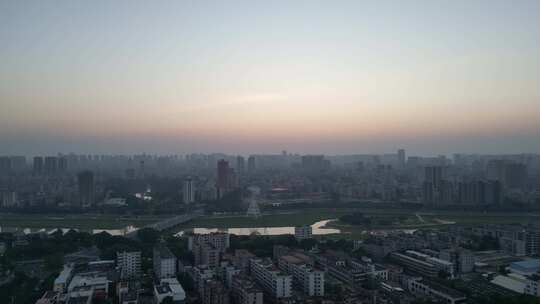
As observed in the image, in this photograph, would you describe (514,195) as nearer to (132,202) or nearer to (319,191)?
(319,191)

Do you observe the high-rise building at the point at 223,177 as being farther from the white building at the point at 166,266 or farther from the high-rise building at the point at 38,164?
the high-rise building at the point at 38,164

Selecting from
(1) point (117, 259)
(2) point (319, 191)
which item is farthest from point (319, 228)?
(2) point (319, 191)

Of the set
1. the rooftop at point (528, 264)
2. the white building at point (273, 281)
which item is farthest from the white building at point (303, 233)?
the rooftop at point (528, 264)

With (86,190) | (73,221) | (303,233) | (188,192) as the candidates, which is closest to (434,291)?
(303,233)

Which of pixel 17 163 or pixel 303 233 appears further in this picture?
pixel 17 163

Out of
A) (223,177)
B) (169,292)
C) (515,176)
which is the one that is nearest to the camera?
(169,292)

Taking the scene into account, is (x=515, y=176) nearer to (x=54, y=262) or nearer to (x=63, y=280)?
(x=54, y=262)

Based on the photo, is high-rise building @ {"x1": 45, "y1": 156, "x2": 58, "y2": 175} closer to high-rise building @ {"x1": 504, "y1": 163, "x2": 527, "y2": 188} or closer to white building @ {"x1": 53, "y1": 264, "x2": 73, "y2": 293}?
white building @ {"x1": 53, "y1": 264, "x2": 73, "y2": 293}
